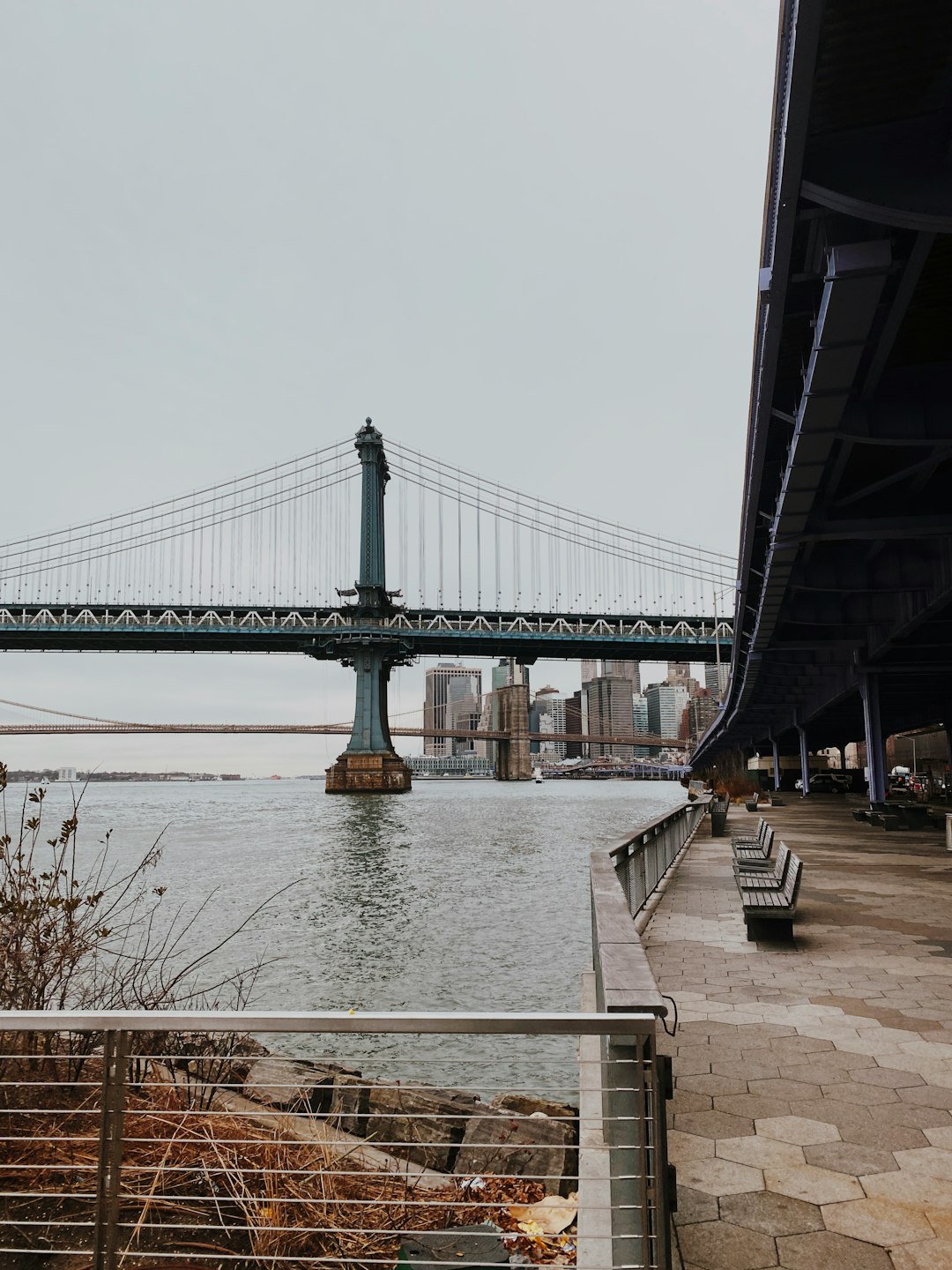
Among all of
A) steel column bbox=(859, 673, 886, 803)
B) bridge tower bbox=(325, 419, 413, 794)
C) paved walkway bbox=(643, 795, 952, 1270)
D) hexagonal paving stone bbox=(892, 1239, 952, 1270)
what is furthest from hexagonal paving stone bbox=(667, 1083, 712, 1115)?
bridge tower bbox=(325, 419, 413, 794)

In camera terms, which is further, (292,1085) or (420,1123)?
(292,1085)

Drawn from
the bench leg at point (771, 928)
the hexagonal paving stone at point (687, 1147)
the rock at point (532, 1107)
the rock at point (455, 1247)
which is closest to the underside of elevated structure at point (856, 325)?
the bench leg at point (771, 928)

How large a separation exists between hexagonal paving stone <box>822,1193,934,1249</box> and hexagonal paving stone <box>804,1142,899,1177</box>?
242 mm

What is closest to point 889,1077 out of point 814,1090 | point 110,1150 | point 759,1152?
point 814,1090

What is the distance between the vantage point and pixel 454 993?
1077 centimetres

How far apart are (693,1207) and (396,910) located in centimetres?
1498

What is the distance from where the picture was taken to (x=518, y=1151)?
483 centimetres

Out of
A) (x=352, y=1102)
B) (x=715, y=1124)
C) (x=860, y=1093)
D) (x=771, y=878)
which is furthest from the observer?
(x=771, y=878)

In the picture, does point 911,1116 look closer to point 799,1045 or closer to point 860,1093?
point 860,1093

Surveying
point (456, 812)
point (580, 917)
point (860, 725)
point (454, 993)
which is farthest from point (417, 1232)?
point (860, 725)

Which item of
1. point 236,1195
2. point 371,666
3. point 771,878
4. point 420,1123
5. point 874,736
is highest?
point 371,666

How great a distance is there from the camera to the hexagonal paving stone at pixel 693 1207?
126 inches

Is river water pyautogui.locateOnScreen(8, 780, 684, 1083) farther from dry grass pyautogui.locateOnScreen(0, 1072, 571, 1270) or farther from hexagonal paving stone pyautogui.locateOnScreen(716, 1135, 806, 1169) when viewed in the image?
hexagonal paving stone pyautogui.locateOnScreen(716, 1135, 806, 1169)

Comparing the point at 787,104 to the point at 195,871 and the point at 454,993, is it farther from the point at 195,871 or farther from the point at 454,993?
the point at 195,871
